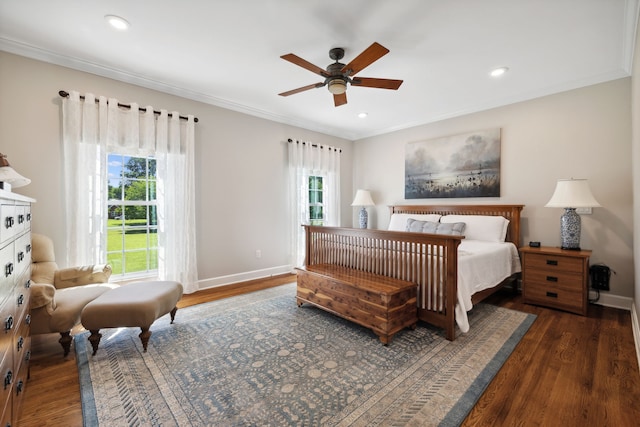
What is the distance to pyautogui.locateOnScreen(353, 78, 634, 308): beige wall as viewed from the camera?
2990 mm

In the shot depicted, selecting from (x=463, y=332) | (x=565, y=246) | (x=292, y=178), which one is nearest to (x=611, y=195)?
(x=565, y=246)

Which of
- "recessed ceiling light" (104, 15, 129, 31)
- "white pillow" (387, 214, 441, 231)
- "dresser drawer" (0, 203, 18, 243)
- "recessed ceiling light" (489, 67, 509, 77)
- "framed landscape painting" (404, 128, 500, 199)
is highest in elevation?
"recessed ceiling light" (489, 67, 509, 77)

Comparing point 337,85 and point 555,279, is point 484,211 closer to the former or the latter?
point 555,279

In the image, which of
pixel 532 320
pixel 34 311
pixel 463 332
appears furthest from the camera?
pixel 532 320

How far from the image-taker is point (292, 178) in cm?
463

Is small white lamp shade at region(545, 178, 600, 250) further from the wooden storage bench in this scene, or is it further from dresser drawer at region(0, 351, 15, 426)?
dresser drawer at region(0, 351, 15, 426)

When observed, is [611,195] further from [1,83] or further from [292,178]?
[1,83]

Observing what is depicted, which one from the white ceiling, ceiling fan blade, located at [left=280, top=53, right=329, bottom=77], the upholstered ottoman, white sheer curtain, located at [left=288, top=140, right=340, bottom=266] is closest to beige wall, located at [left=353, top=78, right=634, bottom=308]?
the white ceiling

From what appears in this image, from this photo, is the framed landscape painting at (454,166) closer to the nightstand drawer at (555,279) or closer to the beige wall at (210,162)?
the nightstand drawer at (555,279)

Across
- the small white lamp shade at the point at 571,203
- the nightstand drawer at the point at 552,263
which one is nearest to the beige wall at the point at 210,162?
the nightstand drawer at the point at 552,263

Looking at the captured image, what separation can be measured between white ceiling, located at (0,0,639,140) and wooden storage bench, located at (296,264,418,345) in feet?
7.14

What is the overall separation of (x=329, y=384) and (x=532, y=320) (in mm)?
2281

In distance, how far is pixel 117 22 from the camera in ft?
7.25

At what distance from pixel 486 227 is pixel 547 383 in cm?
222
